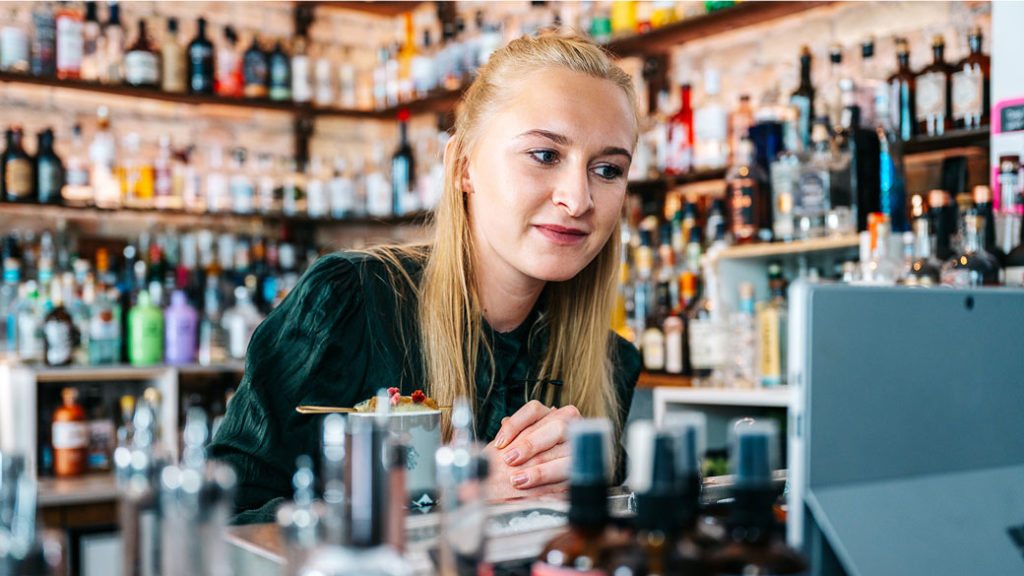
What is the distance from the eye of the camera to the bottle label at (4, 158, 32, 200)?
122 inches

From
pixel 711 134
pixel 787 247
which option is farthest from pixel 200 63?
pixel 787 247

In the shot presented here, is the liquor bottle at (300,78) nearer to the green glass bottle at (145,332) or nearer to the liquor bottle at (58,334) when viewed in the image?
the green glass bottle at (145,332)

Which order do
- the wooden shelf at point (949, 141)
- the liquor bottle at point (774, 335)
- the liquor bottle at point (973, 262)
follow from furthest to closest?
the liquor bottle at point (774, 335) → the wooden shelf at point (949, 141) → the liquor bottle at point (973, 262)

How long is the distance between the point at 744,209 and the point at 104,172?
221 cm

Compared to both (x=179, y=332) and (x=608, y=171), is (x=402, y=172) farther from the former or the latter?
(x=608, y=171)

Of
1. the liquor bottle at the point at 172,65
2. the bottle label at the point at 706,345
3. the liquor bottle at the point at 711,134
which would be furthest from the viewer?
the liquor bottle at the point at 172,65

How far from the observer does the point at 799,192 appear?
7.55 ft

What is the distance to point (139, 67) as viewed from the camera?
3.33 m

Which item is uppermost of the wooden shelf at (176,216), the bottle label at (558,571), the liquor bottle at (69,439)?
the wooden shelf at (176,216)

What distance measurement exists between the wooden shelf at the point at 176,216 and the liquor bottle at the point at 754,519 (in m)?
2.57

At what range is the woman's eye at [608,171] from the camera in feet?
4.08

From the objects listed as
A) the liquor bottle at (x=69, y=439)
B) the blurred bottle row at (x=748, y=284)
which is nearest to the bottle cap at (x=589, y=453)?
the blurred bottle row at (x=748, y=284)

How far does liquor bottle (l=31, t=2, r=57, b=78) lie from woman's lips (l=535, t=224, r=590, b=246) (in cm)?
255

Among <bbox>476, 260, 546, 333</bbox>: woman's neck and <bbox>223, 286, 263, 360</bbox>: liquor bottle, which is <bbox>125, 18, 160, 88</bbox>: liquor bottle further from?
<bbox>476, 260, 546, 333</bbox>: woman's neck
